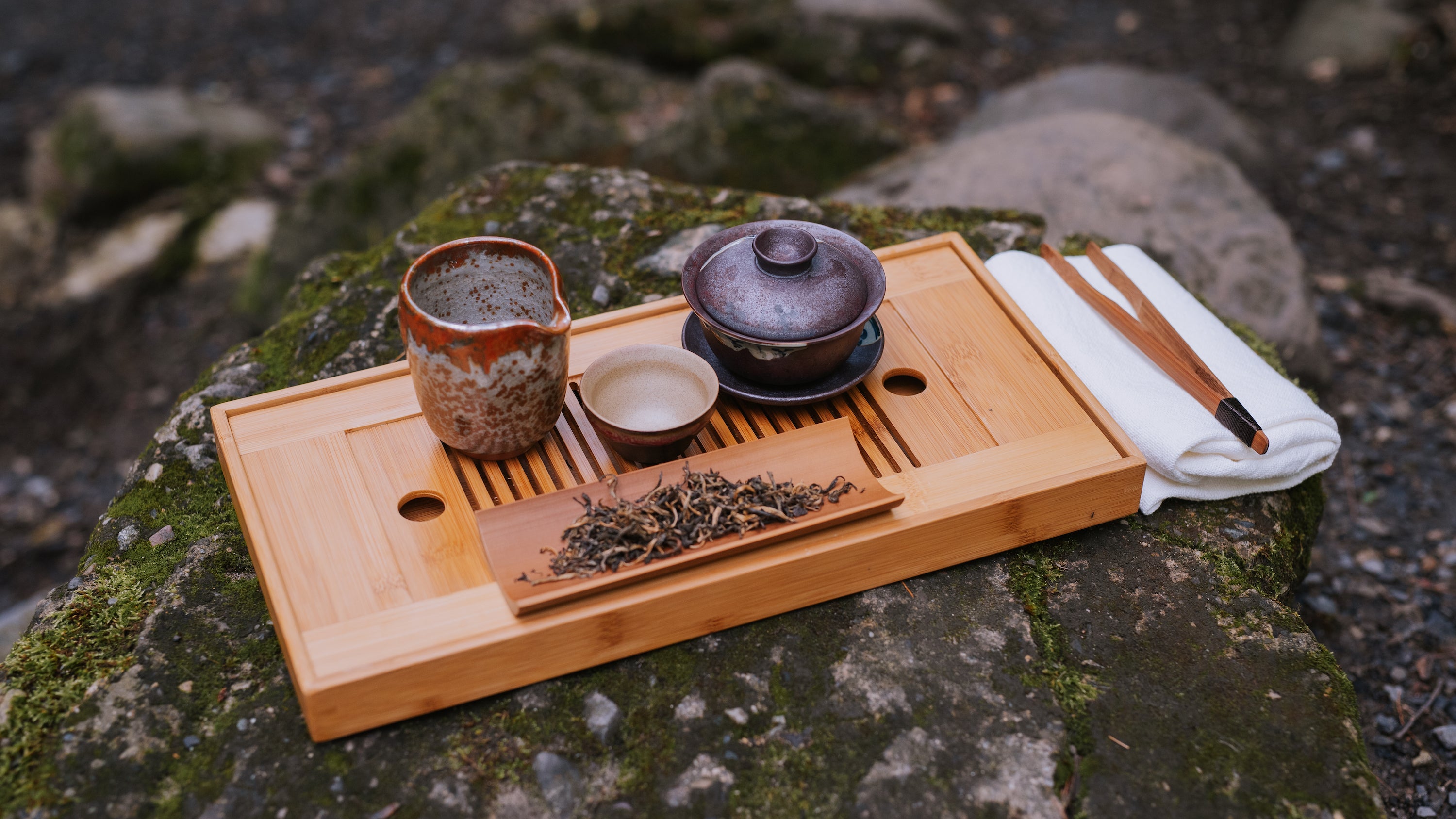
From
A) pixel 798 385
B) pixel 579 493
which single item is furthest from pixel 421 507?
pixel 798 385

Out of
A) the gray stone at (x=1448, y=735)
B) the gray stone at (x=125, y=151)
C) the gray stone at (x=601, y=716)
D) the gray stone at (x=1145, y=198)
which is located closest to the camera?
the gray stone at (x=601, y=716)

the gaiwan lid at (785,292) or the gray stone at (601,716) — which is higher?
the gaiwan lid at (785,292)

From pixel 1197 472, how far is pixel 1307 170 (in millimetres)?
5030

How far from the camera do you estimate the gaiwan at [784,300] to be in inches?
116

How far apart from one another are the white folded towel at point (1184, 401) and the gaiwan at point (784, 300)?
0.83m

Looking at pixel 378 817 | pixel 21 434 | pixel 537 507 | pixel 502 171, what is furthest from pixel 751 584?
pixel 21 434

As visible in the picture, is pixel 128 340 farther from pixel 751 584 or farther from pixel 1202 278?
pixel 1202 278

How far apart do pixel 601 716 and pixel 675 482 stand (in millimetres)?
626

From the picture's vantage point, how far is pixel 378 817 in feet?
8.11

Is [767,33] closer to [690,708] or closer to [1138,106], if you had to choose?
[1138,106]

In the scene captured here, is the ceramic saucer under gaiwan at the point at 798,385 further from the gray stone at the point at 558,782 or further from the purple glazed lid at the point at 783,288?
the gray stone at the point at 558,782

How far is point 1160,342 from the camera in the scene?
3.48m

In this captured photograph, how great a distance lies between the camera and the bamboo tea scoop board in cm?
261

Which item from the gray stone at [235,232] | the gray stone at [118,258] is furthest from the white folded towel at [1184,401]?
the gray stone at [118,258]
